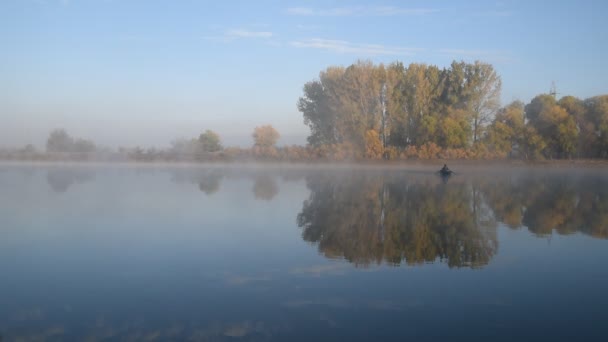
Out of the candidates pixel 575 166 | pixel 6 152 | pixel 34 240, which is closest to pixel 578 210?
pixel 34 240

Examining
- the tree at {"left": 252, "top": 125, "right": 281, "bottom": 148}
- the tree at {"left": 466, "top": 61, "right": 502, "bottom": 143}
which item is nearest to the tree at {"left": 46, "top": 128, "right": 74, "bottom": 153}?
the tree at {"left": 252, "top": 125, "right": 281, "bottom": 148}

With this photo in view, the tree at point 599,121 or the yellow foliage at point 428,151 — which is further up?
the tree at point 599,121

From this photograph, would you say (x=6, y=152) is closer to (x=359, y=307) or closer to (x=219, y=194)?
(x=219, y=194)

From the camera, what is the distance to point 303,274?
302 inches

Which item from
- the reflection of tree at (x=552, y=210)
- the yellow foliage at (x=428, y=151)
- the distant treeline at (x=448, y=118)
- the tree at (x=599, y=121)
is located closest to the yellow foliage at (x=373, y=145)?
the distant treeline at (x=448, y=118)

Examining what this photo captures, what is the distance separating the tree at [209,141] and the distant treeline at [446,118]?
19.6m

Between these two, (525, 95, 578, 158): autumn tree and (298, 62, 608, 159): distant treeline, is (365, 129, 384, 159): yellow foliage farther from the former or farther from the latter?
(525, 95, 578, 158): autumn tree

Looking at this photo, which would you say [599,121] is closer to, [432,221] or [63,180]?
[432,221]

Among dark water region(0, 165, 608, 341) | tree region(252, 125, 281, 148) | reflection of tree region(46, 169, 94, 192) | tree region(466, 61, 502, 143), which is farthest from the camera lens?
tree region(252, 125, 281, 148)

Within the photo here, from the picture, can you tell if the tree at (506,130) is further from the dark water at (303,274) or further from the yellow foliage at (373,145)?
the dark water at (303,274)

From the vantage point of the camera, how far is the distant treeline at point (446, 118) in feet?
168

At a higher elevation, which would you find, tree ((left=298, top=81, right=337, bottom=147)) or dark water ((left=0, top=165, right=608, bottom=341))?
tree ((left=298, top=81, right=337, bottom=147))

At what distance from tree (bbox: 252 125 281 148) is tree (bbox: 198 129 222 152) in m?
5.76

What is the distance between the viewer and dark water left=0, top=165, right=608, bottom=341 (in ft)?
18.0
